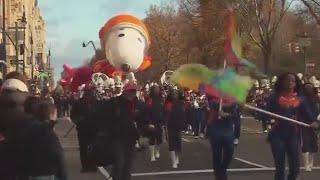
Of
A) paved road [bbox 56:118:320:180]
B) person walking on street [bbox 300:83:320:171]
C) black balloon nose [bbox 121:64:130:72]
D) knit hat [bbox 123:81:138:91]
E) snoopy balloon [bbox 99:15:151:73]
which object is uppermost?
snoopy balloon [bbox 99:15:151:73]

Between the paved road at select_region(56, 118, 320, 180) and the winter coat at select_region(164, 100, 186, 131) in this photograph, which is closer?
the paved road at select_region(56, 118, 320, 180)

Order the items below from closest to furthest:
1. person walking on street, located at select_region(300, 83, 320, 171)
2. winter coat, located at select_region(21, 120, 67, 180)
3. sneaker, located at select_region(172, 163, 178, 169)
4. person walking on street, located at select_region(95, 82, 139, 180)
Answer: winter coat, located at select_region(21, 120, 67, 180), person walking on street, located at select_region(95, 82, 139, 180), person walking on street, located at select_region(300, 83, 320, 171), sneaker, located at select_region(172, 163, 178, 169)

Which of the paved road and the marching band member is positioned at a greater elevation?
the marching band member

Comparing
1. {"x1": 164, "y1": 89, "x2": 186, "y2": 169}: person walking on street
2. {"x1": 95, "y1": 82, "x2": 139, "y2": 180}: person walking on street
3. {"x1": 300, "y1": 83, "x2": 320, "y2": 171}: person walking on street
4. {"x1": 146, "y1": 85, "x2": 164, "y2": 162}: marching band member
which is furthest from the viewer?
{"x1": 146, "y1": 85, "x2": 164, "y2": 162}: marching band member

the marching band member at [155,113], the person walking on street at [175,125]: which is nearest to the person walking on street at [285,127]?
the person walking on street at [175,125]

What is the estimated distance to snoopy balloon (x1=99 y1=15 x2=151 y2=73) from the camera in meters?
11.2

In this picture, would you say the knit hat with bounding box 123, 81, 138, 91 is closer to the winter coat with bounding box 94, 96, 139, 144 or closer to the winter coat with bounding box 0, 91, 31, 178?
the winter coat with bounding box 94, 96, 139, 144

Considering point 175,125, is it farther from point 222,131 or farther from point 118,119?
point 118,119

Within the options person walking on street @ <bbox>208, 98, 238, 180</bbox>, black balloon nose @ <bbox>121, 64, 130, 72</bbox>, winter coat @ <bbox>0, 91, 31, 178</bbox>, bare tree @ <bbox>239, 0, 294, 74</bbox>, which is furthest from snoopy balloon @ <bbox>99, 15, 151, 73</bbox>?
bare tree @ <bbox>239, 0, 294, 74</bbox>

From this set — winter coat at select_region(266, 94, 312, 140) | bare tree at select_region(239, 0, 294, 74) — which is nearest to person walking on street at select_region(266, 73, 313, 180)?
winter coat at select_region(266, 94, 312, 140)

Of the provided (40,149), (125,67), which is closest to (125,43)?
(125,67)

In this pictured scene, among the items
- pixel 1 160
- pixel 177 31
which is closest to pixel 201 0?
pixel 177 31

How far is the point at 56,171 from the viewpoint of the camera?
7.14 meters

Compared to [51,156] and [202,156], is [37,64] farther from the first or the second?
[51,156]
